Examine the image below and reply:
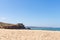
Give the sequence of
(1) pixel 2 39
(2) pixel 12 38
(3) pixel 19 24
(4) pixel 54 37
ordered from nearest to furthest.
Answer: (1) pixel 2 39 < (2) pixel 12 38 < (4) pixel 54 37 < (3) pixel 19 24

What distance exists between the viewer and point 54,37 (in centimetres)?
1065

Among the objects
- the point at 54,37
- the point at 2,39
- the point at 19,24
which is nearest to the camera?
the point at 2,39

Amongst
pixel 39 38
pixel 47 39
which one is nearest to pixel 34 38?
pixel 39 38

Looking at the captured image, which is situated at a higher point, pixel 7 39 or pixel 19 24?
pixel 19 24

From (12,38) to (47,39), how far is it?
271 centimetres

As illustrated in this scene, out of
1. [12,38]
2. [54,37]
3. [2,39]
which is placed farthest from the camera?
[54,37]

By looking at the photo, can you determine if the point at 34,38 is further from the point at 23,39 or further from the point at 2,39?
the point at 2,39

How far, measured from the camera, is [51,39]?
10.1m

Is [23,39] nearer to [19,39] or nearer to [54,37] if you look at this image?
[19,39]

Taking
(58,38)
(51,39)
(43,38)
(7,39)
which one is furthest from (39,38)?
(7,39)

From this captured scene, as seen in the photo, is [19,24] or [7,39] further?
[19,24]

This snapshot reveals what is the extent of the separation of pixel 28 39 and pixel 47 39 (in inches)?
58.6

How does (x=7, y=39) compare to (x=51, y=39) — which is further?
(x=51, y=39)

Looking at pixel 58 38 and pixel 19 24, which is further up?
pixel 19 24
